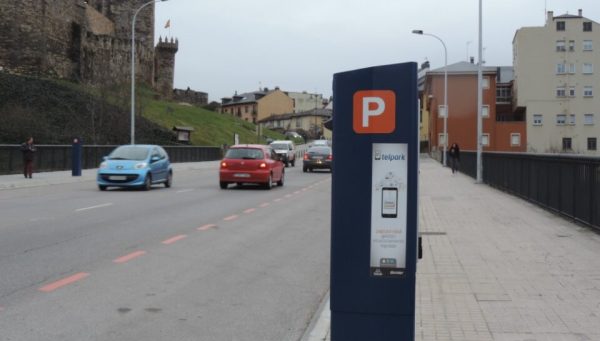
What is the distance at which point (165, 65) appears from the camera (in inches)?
3730

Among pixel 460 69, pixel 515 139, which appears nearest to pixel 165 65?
pixel 460 69

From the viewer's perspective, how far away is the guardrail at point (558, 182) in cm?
1169

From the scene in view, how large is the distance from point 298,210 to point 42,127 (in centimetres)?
2870

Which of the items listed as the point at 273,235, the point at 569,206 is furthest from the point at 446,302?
the point at 569,206

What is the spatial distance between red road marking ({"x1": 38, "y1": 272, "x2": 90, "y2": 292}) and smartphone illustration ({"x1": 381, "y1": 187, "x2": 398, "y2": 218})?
A: 445cm

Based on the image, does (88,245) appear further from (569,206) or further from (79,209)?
(569,206)

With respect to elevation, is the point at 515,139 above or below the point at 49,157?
above

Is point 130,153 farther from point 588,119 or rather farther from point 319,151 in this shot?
point 588,119

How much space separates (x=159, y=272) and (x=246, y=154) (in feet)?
51.7

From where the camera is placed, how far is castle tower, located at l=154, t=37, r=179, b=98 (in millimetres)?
93250

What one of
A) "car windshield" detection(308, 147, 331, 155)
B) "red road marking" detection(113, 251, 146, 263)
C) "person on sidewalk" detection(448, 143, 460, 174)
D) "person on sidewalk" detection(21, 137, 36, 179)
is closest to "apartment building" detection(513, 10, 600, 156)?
"person on sidewalk" detection(448, 143, 460, 174)

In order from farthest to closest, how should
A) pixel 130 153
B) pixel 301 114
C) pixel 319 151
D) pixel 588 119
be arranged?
pixel 301 114 → pixel 588 119 → pixel 319 151 → pixel 130 153

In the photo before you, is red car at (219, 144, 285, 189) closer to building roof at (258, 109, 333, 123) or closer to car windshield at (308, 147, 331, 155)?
car windshield at (308, 147, 331, 155)

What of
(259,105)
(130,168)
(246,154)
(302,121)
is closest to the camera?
(130,168)
